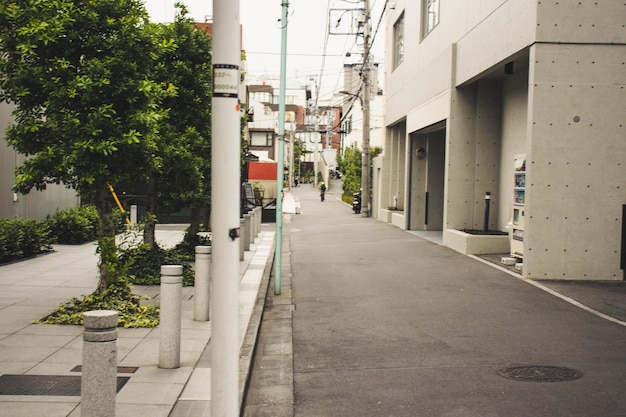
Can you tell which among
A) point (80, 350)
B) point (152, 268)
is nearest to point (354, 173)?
point (152, 268)

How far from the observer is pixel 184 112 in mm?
13211

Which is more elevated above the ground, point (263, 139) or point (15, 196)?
point (263, 139)

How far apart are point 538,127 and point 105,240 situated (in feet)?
27.8

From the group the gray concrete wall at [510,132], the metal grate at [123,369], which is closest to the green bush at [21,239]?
the metal grate at [123,369]

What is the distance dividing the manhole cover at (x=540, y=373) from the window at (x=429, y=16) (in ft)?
54.2

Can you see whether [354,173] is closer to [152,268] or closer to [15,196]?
[15,196]

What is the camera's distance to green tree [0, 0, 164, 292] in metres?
7.95

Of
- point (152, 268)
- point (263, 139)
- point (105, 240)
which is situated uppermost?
point (263, 139)

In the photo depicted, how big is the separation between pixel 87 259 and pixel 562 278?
423 inches

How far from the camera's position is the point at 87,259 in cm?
1522

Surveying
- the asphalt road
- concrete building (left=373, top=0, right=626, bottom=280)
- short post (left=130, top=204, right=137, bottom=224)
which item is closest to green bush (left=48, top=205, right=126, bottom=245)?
short post (left=130, top=204, right=137, bottom=224)

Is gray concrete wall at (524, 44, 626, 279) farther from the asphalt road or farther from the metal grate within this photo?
the metal grate

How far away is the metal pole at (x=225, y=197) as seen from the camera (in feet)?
13.7

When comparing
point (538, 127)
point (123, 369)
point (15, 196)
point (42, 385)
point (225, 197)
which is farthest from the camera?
point (15, 196)
